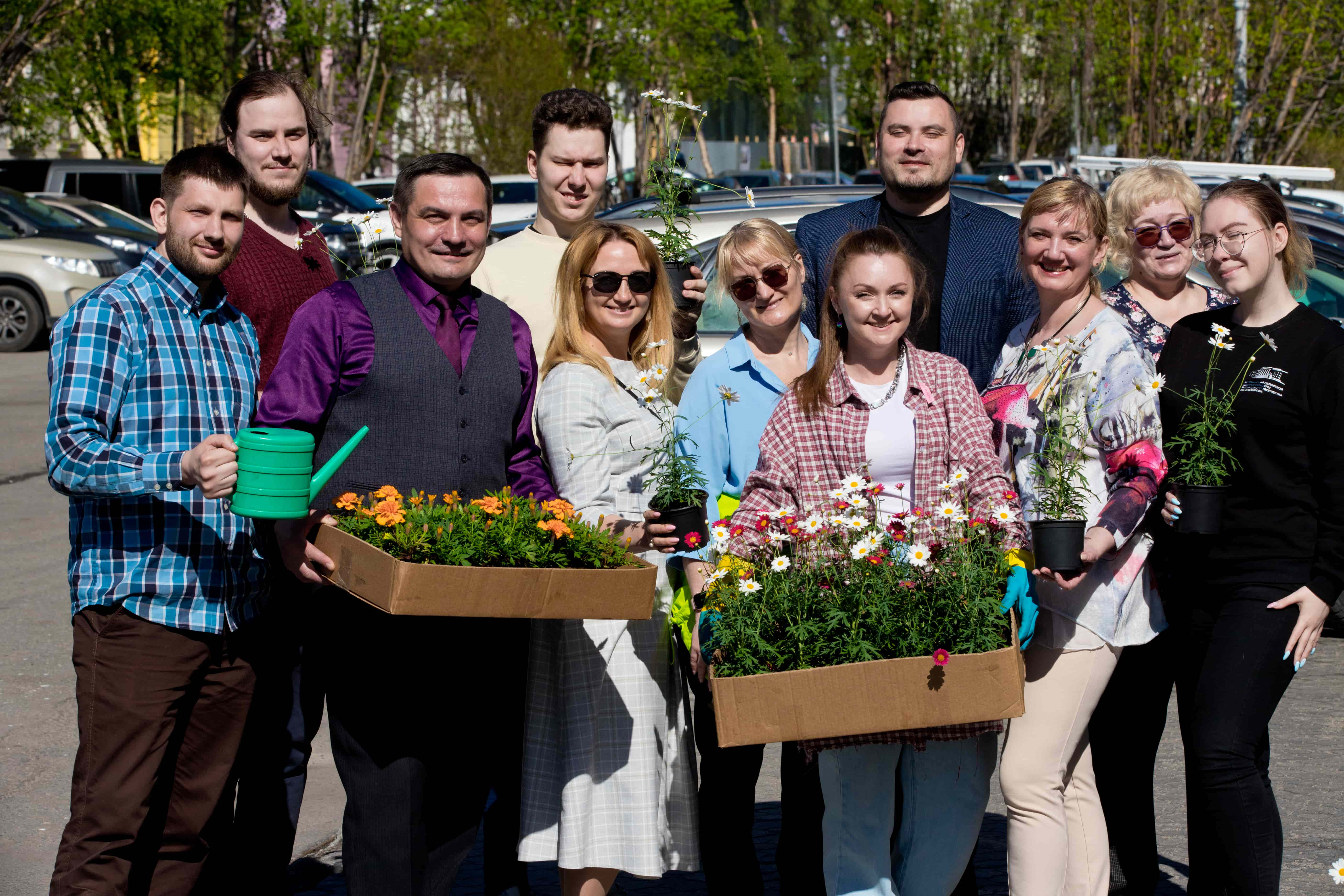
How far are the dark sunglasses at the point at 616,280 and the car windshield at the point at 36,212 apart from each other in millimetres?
16495

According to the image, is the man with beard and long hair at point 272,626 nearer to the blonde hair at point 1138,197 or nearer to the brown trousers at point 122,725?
the brown trousers at point 122,725

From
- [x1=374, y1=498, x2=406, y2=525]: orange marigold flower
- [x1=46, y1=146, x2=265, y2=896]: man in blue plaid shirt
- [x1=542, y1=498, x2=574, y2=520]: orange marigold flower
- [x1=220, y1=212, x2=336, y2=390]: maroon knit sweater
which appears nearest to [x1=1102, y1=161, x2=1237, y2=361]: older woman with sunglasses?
[x1=542, y1=498, x2=574, y2=520]: orange marigold flower

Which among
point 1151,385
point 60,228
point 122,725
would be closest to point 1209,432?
point 1151,385

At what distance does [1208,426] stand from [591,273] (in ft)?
5.56

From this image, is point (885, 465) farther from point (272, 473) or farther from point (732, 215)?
point (732, 215)

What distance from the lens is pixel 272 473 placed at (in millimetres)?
3080

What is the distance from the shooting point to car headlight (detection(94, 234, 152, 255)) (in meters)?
18.2

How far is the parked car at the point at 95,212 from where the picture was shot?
65.0ft

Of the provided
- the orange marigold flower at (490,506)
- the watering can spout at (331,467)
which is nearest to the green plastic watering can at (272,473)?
the watering can spout at (331,467)

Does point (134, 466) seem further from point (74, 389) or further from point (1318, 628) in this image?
point (1318, 628)

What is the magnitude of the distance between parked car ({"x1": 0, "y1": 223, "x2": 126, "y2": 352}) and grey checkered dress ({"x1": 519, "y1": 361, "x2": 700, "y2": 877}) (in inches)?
591

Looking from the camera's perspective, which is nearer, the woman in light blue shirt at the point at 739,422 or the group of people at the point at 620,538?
→ the group of people at the point at 620,538

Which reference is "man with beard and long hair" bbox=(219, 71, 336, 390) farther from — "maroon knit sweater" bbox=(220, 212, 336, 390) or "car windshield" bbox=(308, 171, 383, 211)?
"car windshield" bbox=(308, 171, 383, 211)

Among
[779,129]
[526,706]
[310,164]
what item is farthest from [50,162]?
[779,129]
